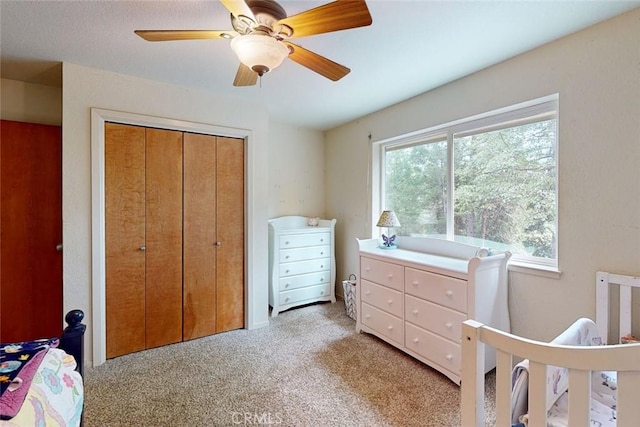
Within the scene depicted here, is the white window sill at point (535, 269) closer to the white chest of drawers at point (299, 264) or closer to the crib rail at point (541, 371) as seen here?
the crib rail at point (541, 371)

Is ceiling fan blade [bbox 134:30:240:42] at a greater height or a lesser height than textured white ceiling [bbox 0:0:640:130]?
lesser

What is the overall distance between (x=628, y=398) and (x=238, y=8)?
1.65 meters

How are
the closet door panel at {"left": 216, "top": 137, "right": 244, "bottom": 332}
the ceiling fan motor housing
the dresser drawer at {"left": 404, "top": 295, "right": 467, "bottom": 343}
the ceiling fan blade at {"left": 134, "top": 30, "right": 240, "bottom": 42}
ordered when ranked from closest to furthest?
1. the ceiling fan motor housing
2. the ceiling fan blade at {"left": 134, "top": 30, "right": 240, "bottom": 42}
3. the dresser drawer at {"left": 404, "top": 295, "right": 467, "bottom": 343}
4. the closet door panel at {"left": 216, "top": 137, "right": 244, "bottom": 332}

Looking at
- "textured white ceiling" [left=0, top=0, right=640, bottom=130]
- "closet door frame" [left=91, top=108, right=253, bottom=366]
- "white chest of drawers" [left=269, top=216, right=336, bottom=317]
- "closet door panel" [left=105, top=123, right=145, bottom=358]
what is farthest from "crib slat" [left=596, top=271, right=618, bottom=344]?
"closet door frame" [left=91, top=108, right=253, bottom=366]

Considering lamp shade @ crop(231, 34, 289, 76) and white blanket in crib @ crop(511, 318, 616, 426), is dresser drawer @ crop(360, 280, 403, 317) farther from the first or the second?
lamp shade @ crop(231, 34, 289, 76)

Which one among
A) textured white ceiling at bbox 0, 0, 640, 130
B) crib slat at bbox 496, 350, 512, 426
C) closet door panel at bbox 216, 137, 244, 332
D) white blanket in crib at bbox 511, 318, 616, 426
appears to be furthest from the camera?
closet door panel at bbox 216, 137, 244, 332

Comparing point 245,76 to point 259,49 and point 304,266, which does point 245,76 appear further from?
point 304,266

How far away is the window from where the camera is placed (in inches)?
78.9

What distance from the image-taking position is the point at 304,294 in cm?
348

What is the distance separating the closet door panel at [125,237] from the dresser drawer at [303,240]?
1392 millimetres

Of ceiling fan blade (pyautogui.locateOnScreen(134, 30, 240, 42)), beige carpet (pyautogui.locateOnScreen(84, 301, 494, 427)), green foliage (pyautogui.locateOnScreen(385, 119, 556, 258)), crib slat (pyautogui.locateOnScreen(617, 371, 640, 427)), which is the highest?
ceiling fan blade (pyautogui.locateOnScreen(134, 30, 240, 42))

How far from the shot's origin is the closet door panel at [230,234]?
283 cm

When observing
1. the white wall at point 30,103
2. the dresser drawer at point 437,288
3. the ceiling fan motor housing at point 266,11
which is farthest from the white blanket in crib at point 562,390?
the white wall at point 30,103

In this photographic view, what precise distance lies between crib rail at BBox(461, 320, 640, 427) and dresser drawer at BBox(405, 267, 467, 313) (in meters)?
1.18
